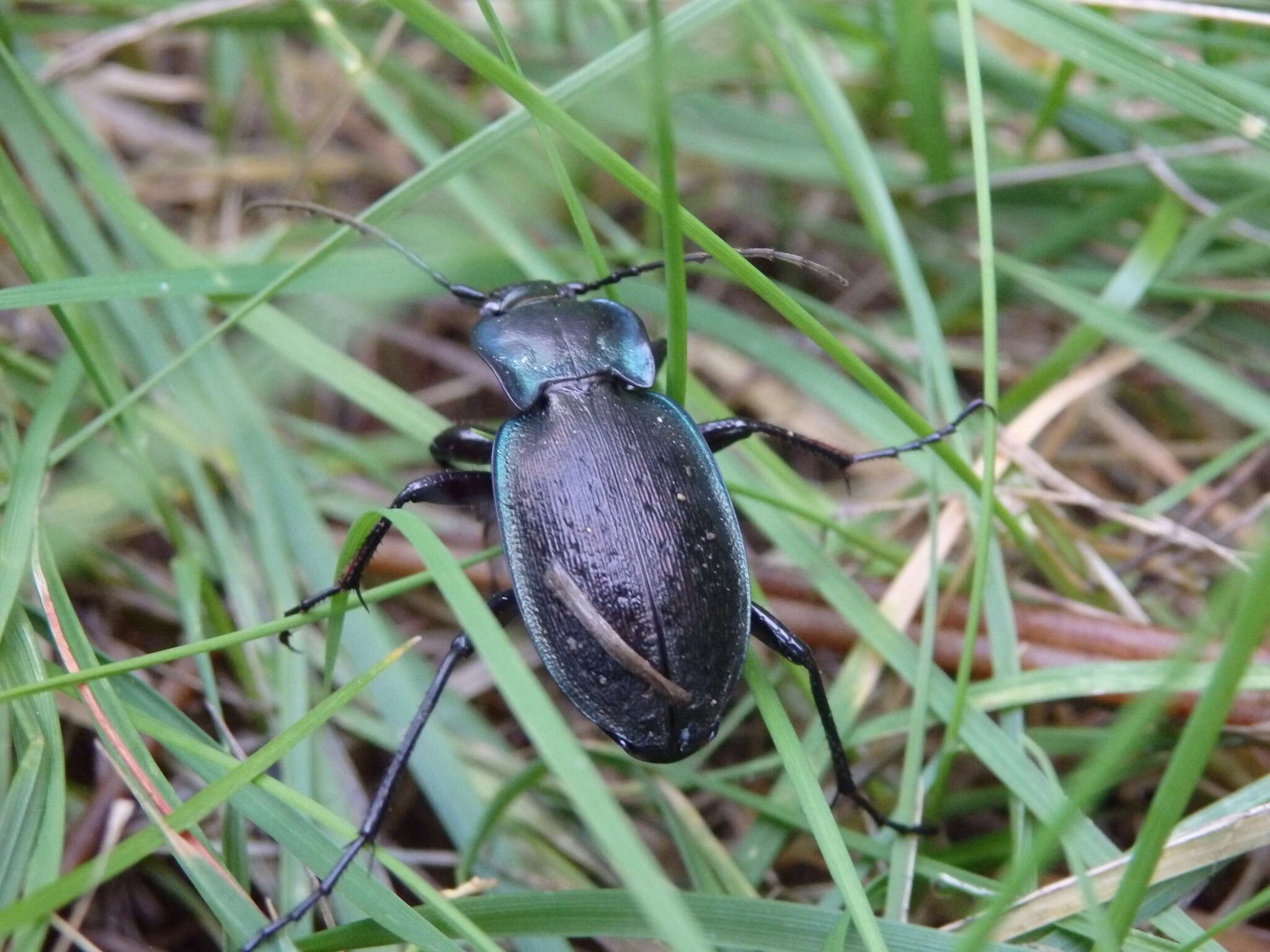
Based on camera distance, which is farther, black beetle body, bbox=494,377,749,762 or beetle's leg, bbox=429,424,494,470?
beetle's leg, bbox=429,424,494,470

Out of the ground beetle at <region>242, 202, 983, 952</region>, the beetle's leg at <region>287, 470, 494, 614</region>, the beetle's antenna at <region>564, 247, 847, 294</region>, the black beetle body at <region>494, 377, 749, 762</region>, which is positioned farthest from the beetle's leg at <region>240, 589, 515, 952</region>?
the beetle's antenna at <region>564, 247, 847, 294</region>

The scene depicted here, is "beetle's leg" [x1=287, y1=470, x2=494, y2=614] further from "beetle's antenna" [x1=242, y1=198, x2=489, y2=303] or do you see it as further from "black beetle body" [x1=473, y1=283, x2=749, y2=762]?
"beetle's antenna" [x1=242, y1=198, x2=489, y2=303]

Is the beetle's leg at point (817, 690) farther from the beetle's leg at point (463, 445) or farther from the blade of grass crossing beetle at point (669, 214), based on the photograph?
the beetle's leg at point (463, 445)

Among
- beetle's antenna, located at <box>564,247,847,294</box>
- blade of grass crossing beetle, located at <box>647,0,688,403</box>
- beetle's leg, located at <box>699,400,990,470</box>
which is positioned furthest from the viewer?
beetle's leg, located at <box>699,400,990,470</box>

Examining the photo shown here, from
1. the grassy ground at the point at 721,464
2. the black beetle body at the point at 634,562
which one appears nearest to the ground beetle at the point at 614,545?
the black beetle body at the point at 634,562

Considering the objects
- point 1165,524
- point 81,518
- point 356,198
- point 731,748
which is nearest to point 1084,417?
point 1165,524

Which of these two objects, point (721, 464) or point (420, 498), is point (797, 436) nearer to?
point (721, 464)

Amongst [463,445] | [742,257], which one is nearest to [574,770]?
[742,257]
